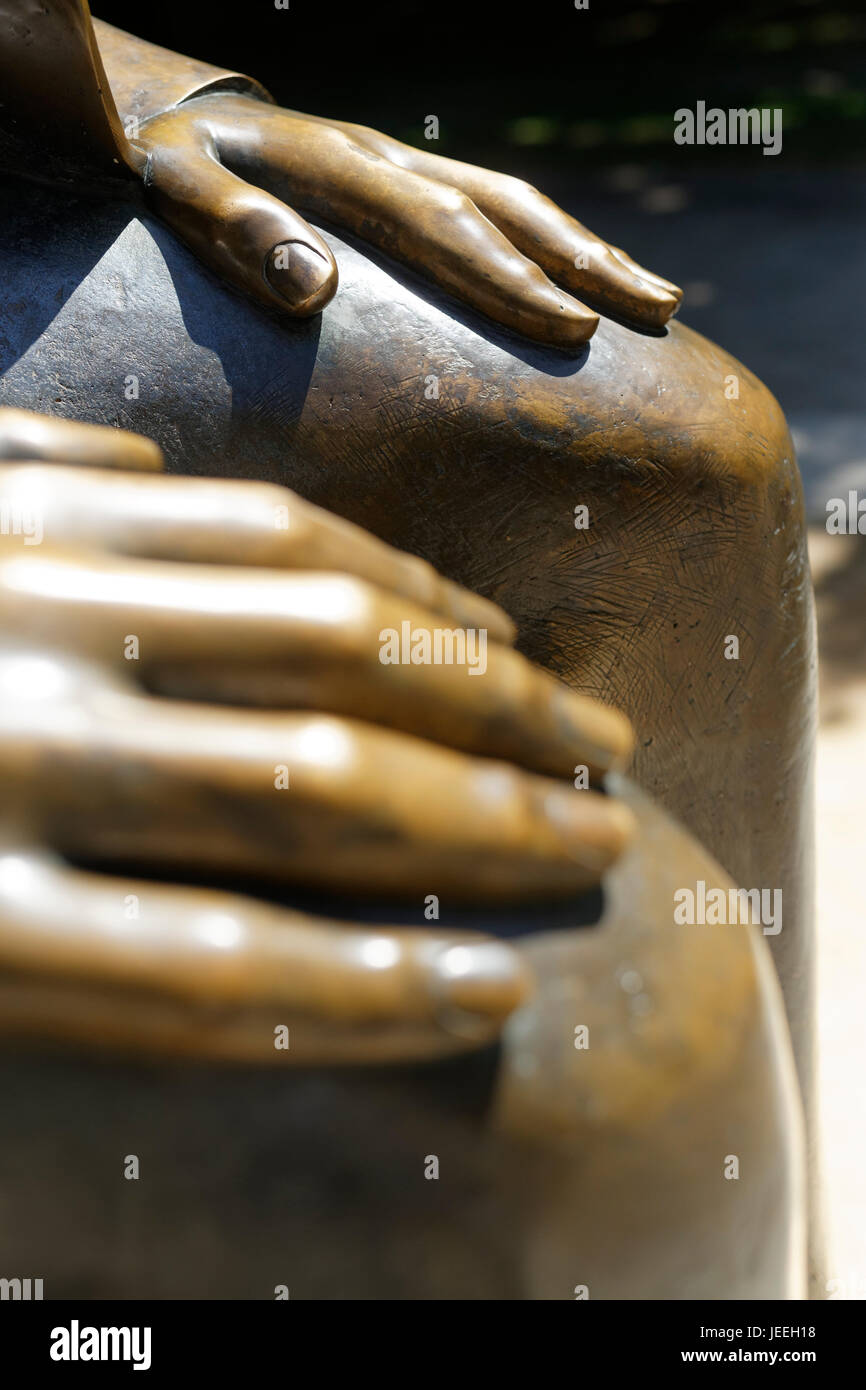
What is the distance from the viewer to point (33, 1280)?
0.63 metres

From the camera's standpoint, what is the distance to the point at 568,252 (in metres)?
1.30

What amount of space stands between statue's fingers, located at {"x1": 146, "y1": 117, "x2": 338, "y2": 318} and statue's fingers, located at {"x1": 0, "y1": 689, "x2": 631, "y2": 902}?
0.71 m

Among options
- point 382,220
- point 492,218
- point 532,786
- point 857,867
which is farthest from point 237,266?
point 857,867

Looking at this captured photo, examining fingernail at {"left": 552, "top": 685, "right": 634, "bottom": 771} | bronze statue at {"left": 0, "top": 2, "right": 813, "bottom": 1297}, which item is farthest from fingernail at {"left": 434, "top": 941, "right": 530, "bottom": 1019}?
bronze statue at {"left": 0, "top": 2, "right": 813, "bottom": 1297}

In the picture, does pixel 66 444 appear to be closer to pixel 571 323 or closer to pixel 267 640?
pixel 267 640

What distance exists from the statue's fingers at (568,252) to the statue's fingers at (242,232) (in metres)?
0.19

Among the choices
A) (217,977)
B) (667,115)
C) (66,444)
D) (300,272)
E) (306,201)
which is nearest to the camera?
(217,977)

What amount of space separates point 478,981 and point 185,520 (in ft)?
0.80

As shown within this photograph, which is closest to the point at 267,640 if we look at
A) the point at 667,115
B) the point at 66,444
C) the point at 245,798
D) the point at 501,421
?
the point at 245,798

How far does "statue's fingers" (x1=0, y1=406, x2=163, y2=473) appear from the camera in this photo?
0.79m

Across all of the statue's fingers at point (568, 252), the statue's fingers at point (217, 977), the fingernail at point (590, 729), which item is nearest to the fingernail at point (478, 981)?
the statue's fingers at point (217, 977)

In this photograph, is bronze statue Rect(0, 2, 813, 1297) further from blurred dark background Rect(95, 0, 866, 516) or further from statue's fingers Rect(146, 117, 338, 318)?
blurred dark background Rect(95, 0, 866, 516)

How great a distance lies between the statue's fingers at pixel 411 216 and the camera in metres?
1.25
